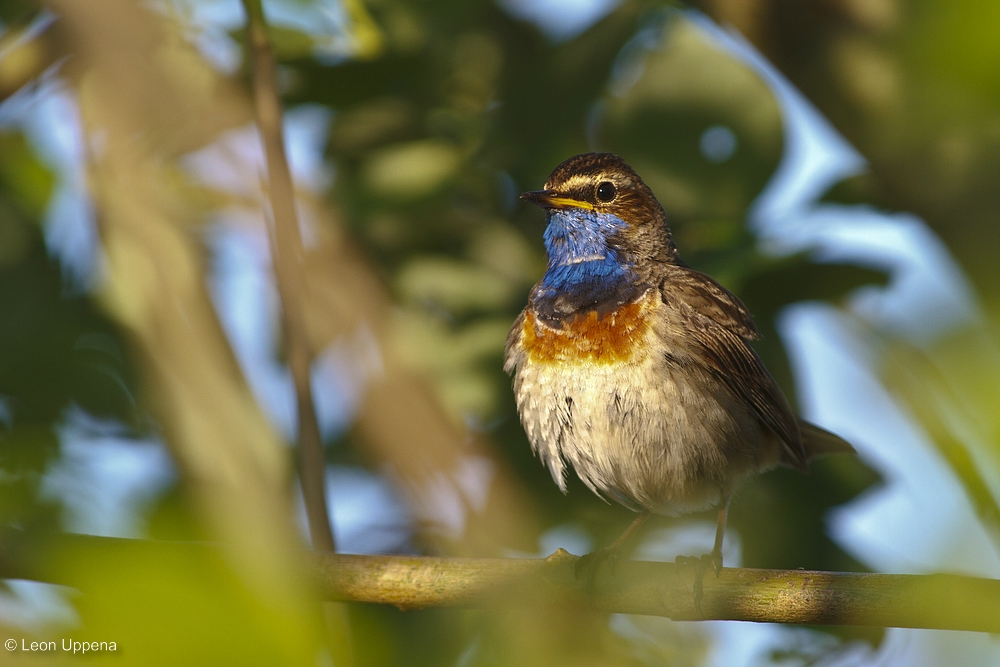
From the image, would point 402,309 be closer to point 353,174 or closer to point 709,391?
point 353,174

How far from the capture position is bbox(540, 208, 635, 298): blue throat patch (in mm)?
4547

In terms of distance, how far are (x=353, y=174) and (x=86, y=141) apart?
1.08m

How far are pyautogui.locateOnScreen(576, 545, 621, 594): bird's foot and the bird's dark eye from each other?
1607 millimetres

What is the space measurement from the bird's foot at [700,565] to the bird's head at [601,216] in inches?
55.8

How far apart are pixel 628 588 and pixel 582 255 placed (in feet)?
5.93

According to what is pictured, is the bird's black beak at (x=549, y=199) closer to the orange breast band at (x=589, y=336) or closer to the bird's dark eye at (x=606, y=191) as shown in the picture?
the bird's dark eye at (x=606, y=191)

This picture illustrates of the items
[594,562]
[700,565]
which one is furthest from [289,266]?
[700,565]

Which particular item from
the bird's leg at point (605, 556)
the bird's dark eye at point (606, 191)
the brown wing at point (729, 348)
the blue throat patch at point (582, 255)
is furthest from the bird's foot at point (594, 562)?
the bird's dark eye at point (606, 191)

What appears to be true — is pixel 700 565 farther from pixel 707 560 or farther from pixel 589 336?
pixel 589 336

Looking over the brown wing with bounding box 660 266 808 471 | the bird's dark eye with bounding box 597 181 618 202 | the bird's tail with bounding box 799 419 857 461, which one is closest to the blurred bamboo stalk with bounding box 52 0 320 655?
the bird's dark eye with bounding box 597 181 618 202

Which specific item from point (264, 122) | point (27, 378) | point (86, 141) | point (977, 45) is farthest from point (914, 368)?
point (86, 141)

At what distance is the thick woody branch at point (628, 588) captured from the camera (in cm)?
284

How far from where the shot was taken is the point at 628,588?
11.1 ft

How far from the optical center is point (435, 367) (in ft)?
14.0
